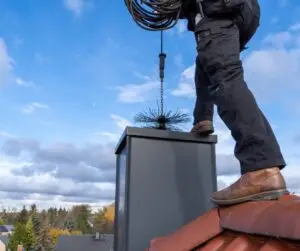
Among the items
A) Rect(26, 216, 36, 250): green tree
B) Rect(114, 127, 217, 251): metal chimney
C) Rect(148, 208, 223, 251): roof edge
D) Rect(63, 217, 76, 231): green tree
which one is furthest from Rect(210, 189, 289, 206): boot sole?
Rect(63, 217, 76, 231): green tree

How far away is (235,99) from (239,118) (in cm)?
6

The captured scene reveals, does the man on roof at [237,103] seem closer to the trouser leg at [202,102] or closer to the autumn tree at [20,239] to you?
the trouser leg at [202,102]

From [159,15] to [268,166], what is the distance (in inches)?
40.6

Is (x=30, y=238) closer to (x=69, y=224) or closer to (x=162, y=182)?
(x=69, y=224)

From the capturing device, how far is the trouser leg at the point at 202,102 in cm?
161

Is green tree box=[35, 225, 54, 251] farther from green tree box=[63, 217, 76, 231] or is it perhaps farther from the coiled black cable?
the coiled black cable

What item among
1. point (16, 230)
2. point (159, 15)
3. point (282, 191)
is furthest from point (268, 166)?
point (16, 230)

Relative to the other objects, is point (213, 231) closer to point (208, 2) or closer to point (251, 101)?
point (251, 101)

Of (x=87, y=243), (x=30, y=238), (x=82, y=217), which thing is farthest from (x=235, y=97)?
(x=82, y=217)

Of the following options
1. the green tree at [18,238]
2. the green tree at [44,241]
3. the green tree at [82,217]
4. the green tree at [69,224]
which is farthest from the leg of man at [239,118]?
the green tree at [69,224]

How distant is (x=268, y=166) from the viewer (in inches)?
38.6

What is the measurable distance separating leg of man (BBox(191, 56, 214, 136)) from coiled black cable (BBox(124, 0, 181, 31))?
1.03ft

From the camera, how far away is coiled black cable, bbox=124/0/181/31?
1.60m

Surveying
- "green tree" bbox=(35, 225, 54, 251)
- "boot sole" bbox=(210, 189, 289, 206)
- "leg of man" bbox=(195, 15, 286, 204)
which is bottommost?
"green tree" bbox=(35, 225, 54, 251)
